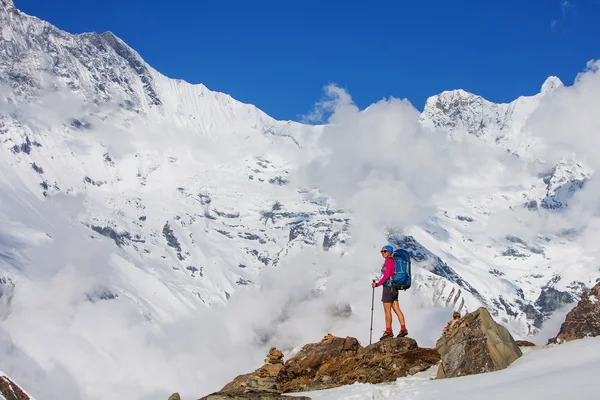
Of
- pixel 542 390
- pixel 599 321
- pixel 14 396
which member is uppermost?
pixel 14 396

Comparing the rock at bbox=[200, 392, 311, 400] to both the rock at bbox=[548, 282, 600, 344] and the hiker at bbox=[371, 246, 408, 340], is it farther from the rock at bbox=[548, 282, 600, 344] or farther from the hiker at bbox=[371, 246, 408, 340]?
the rock at bbox=[548, 282, 600, 344]

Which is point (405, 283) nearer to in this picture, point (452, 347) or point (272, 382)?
point (452, 347)

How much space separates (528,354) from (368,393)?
5.04 m

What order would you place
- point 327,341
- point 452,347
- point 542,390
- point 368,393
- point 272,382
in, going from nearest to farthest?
point 542,390 < point 368,393 < point 452,347 < point 272,382 < point 327,341

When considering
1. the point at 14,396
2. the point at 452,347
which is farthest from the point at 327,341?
the point at 14,396

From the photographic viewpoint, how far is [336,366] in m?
25.7

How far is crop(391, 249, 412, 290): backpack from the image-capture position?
79.7 ft

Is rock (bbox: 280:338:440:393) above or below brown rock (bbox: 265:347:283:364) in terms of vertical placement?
below

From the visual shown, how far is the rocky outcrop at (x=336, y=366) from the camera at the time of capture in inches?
849

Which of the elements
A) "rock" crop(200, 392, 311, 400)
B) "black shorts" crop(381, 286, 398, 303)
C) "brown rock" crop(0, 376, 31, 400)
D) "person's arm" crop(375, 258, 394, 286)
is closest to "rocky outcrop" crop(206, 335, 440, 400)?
"rock" crop(200, 392, 311, 400)

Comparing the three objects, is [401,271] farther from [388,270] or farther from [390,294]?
[390,294]

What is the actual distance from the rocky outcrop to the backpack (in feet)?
6.47

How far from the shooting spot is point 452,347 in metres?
20.4

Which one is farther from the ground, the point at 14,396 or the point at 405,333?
the point at 14,396
